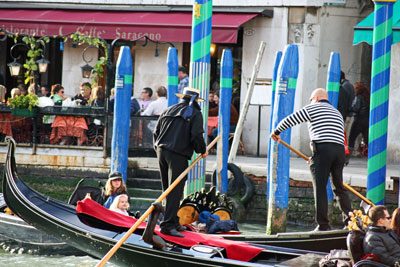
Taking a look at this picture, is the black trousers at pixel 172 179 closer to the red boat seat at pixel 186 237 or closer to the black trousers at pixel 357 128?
the red boat seat at pixel 186 237

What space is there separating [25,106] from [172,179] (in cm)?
431

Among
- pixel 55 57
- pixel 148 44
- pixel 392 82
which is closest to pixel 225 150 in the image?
pixel 392 82

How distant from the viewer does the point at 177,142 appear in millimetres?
8578

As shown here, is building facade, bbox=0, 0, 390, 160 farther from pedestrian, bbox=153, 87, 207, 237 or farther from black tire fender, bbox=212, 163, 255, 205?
pedestrian, bbox=153, 87, 207, 237

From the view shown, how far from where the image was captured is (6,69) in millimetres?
16375

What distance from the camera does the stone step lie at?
12.1 meters

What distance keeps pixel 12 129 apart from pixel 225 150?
8.26 ft

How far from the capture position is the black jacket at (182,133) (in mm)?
8570

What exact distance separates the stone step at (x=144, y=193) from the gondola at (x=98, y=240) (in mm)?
2708

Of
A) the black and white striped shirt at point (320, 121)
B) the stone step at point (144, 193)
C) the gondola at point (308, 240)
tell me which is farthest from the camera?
the stone step at point (144, 193)

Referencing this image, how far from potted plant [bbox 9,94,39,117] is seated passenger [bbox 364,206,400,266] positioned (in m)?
6.17

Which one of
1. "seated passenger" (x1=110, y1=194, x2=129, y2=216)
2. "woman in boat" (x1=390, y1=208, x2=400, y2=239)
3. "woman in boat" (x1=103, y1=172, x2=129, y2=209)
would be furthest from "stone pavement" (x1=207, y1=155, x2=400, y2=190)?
"woman in boat" (x1=390, y1=208, x2=400, y2=239)

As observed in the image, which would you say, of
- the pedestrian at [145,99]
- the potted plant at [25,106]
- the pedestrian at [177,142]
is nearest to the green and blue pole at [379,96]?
the pedestrian at [177,142]

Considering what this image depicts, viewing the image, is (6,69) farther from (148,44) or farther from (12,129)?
(12,129)
